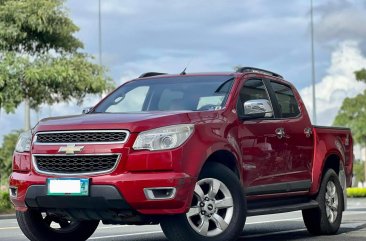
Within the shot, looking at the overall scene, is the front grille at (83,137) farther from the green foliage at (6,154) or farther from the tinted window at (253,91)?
the green foliage at (6,154)

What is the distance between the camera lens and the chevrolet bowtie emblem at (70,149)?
7.84 metres

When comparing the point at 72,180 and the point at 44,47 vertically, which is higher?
the point at 44,47

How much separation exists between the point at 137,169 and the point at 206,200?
2.56 ft

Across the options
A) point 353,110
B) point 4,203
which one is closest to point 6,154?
point 353,110

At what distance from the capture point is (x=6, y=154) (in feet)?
251

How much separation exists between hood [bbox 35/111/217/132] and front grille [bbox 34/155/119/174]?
273mm

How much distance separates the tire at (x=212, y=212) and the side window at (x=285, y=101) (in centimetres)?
190

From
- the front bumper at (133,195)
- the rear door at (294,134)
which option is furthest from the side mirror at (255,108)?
the front bumper at (133,195)

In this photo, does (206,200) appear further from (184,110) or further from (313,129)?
(313,129)

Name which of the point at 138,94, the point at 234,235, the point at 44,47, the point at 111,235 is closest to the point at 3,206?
the point at 44,47

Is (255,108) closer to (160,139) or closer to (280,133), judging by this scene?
(280,133)

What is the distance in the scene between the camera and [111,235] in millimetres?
11047

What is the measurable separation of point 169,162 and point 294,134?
8.49 ft

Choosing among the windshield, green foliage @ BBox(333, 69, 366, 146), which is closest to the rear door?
the windshield
